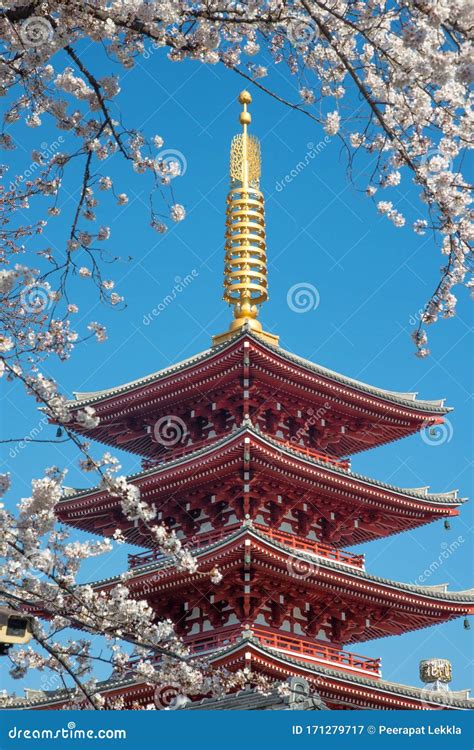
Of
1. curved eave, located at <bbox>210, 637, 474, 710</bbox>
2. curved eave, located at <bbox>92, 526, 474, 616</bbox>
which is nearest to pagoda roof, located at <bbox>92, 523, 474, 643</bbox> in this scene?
curved eave, located at <bbox>92, 526, 474, 616</bbox>

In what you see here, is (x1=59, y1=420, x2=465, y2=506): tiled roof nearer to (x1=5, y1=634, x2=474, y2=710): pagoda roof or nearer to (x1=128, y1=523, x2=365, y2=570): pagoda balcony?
(x1=128, y1=523, x2=365, y2=570): pagoda balcony

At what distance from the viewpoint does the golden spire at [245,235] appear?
27875 millimetres

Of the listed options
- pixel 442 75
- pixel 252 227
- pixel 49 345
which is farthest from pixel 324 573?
pixel 442 75

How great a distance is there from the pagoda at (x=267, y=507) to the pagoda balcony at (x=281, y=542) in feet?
0.12

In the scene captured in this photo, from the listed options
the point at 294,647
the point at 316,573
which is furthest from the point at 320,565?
the point at 294,647

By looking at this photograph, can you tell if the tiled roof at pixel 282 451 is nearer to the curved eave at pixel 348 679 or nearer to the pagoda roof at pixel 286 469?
the pagoda roof at pixel 286 469

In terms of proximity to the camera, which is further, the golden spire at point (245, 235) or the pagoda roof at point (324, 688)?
the golden spire at point (245, 235)

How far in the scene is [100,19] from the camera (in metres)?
7.50

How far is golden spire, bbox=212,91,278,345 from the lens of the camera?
2788 cm

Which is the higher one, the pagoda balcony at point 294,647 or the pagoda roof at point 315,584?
the pagoda roof at point 315,584

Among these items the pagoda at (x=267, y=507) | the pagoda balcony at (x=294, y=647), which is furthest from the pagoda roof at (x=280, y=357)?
the pagoda balcony at (x=294, y=647)

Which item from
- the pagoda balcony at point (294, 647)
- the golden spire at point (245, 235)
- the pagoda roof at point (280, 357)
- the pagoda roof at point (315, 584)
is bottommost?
the pagoda balcony at point (294, 647)

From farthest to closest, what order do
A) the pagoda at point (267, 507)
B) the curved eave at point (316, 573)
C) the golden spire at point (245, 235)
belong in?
the golden spire at point (245, 235), the pagoda at point (267, 507), the curved eave at point (316, 573)

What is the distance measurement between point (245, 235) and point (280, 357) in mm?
6074
